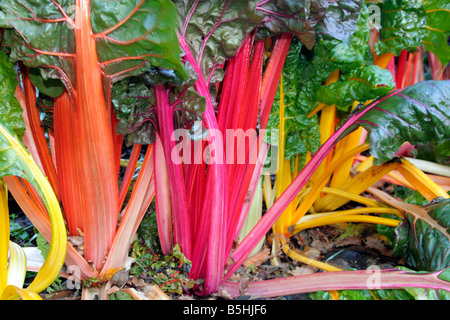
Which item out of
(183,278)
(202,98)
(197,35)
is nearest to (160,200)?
(183,278)

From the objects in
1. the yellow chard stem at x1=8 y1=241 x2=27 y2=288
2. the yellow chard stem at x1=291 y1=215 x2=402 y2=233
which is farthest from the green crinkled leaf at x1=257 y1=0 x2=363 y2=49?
the yellow chard stem at x1=8 y1=241 x2=27 y2=288

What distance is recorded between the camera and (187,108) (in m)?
1.04

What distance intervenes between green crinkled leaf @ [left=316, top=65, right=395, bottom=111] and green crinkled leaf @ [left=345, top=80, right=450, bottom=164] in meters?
0.07

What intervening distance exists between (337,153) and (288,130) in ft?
1.13

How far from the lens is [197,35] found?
1031 mm

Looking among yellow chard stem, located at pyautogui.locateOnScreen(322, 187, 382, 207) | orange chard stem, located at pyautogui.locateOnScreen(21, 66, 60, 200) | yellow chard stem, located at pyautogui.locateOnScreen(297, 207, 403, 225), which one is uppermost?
orange chard stem, located at pyautogui.locateOnScreen(21, 66, 60, 200)

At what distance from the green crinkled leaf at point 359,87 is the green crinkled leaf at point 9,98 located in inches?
40.7

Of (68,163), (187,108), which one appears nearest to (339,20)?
(187,108)

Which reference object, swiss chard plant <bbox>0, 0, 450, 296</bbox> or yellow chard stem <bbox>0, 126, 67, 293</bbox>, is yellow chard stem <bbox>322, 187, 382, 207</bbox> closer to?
swiss chard plant <bbox>0, 0, 450, 296</bbox>

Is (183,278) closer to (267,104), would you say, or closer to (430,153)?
(267,104)

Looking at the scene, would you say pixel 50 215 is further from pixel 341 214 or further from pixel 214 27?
pixel 341 214

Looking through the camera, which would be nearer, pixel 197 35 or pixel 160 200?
pixel 197 35

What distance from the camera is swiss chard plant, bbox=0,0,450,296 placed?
3.01 feet

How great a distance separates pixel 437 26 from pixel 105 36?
1.47 metres
